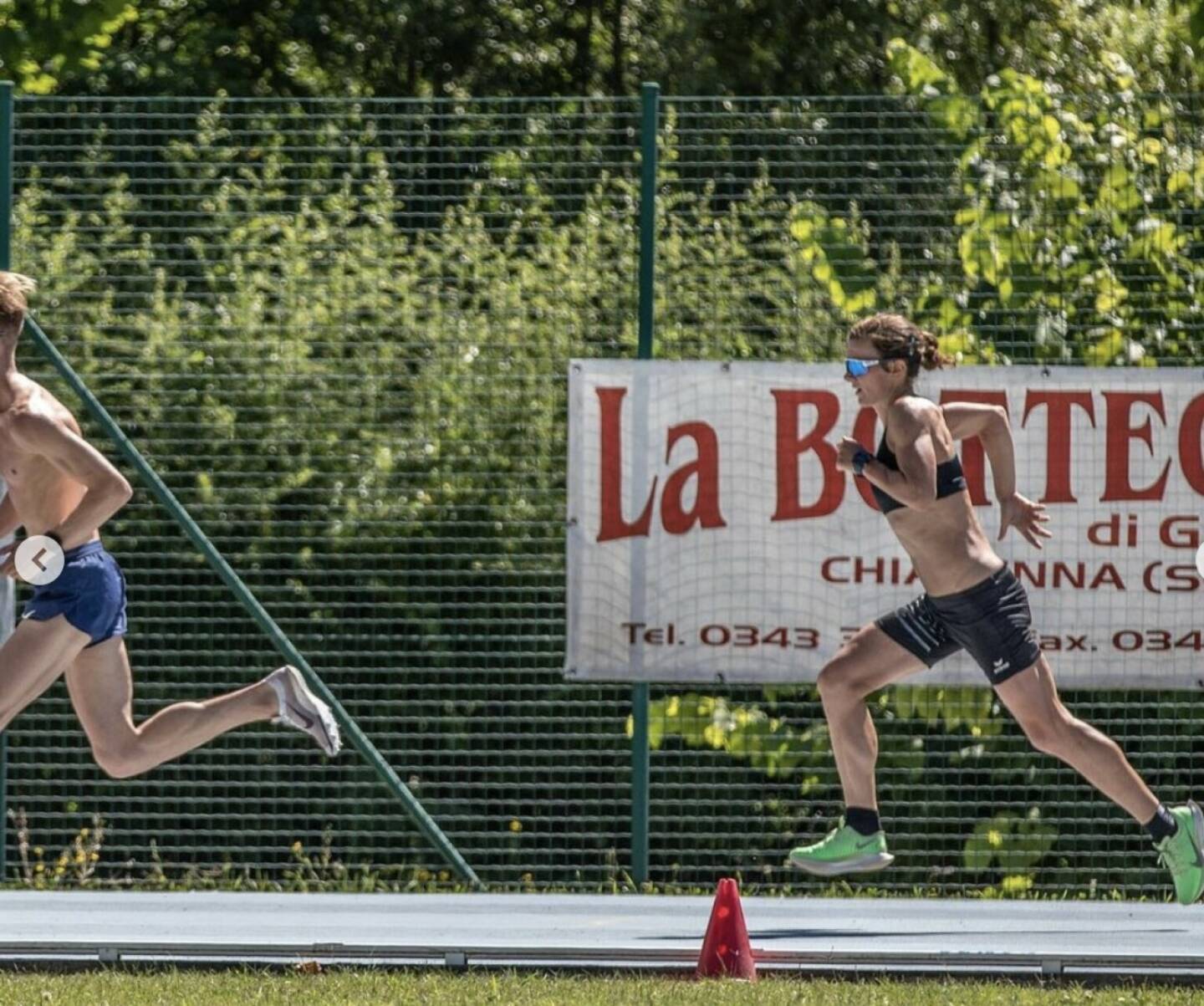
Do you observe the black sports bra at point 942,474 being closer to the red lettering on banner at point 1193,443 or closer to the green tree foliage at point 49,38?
the red lettering on banner at point 1193,443

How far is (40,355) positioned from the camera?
30.3 ft

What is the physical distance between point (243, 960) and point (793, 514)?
2802 millimetres

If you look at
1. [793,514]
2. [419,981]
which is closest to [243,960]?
[419,981]

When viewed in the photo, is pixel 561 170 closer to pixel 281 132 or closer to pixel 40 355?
pixel 281 132

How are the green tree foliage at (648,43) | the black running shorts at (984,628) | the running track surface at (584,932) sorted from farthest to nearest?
the green tree foliage at (648,43) → the black running shorts at (984,628) → the running track surface at (584,932)

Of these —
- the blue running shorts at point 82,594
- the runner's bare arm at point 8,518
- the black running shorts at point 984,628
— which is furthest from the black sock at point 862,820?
the runner's bare arm at point 8,518

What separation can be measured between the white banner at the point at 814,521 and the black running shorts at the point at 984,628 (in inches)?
50.1

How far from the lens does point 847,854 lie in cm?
776

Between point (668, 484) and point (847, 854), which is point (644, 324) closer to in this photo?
point (668, 484)

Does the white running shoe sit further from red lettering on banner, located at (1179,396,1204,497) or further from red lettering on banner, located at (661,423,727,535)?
red lettering on banner, located at (1179,396,1204,497)

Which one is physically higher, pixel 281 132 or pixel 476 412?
pixel 281 132

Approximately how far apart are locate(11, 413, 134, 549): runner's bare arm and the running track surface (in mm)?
1449

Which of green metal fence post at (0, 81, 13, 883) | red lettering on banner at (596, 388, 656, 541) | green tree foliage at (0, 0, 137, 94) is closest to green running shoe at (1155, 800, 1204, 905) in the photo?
red lettering on banner at (596, 388, 656, 541)

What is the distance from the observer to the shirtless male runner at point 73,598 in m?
6.91
